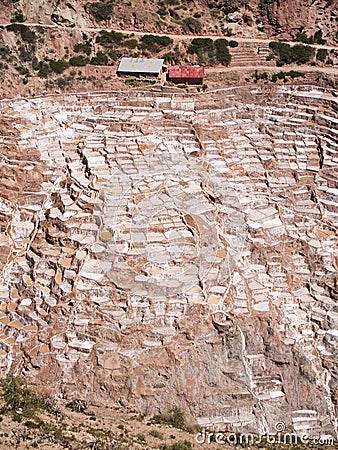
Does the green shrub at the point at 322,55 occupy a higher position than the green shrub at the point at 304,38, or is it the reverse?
the green shrub at the point at 304,38

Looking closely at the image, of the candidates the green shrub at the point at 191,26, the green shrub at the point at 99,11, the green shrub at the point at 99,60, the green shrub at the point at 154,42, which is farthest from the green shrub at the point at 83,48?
the green shrub at the point at 191,26

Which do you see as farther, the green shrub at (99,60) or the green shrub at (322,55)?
the green shrub at (322,55)

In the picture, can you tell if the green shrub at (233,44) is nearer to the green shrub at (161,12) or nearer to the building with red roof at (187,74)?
the building with red roof at (187,74)

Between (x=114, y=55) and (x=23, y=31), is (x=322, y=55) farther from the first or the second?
(x=23, y=31)

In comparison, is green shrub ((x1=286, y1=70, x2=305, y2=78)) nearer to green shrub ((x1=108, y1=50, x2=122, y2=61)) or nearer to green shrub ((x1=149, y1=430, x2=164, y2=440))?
green shrub ((x1=108, y1=50, x2=122, y2=61))

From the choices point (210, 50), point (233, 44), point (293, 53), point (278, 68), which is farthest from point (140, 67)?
point (293, 53)

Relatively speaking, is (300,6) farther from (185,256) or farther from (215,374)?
(215,374)
